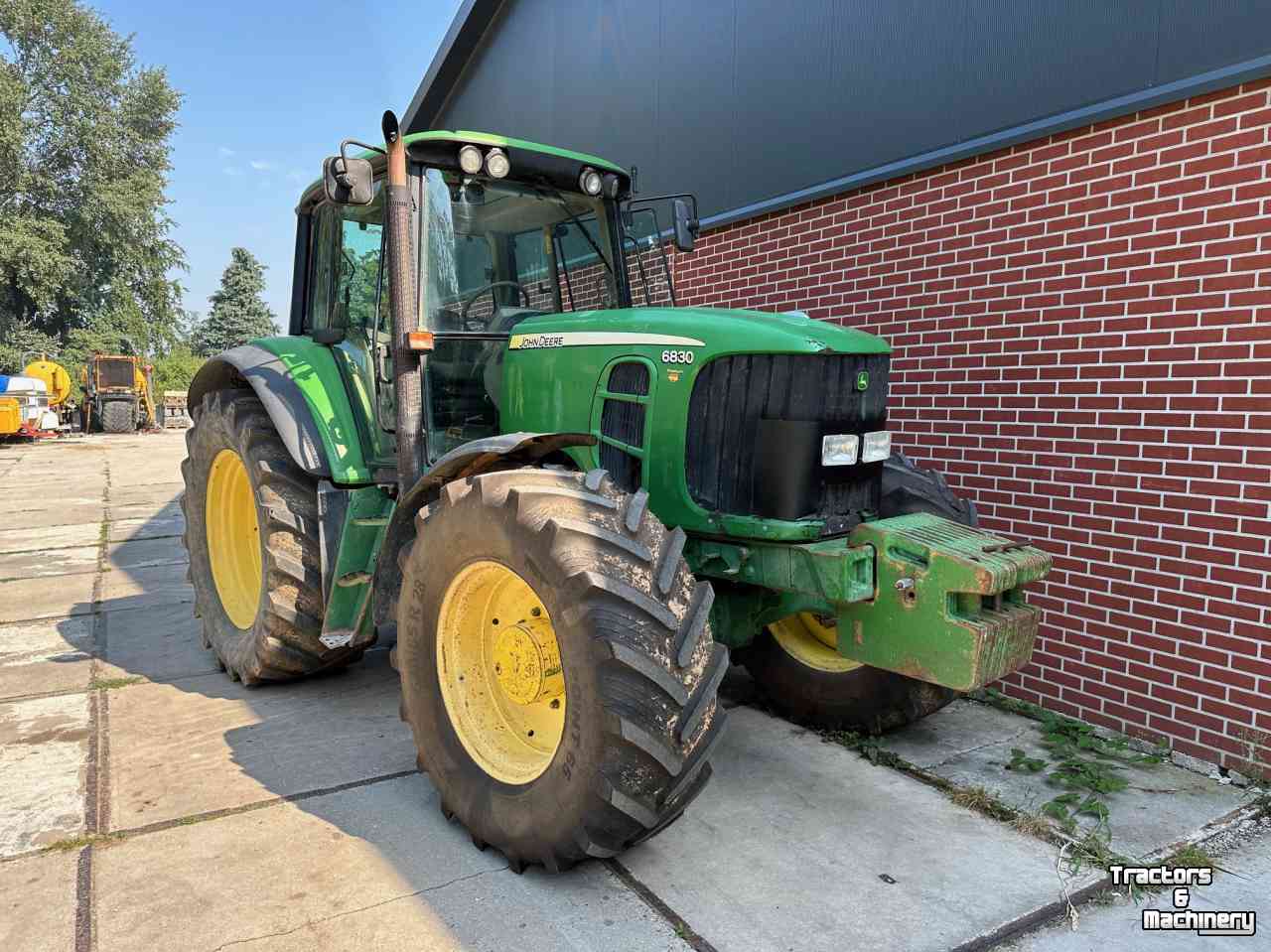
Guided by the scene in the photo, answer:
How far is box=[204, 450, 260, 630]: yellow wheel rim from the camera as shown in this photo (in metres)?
4.72

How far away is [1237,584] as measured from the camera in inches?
135

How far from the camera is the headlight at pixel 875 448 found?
10.7ft

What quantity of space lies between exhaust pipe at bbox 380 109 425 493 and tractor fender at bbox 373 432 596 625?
0.20 metres

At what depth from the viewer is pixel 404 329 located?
337cm

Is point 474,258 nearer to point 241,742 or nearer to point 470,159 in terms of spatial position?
point 470,159

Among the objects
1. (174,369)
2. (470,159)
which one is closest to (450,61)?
(470,159)

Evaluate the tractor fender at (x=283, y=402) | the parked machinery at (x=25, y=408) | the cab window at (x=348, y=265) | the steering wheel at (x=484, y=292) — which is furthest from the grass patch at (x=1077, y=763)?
the parked machinery at (x=25, y=408)

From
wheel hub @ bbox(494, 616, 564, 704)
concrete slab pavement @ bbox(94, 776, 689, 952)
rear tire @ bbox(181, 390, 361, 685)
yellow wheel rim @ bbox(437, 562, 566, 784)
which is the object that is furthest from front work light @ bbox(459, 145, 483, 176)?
concrete slab pavement @ bbox(94, 776, 689, 952)

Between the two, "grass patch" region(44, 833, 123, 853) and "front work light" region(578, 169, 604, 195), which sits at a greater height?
"front work light" region(578, 169, 604, 195)

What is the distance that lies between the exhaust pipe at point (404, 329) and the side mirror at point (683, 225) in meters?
1.30

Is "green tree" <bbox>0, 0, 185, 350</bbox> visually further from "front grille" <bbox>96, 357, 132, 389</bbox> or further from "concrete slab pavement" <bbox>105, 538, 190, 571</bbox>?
"concrete slab pavement" <bbox>105, 538, 190, 571</bbox>

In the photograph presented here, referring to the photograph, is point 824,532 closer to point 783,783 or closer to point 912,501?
point 912,501

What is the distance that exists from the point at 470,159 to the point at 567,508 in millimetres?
1750

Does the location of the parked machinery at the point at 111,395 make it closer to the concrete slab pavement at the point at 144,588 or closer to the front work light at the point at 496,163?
the concrete slab pavement at the point at 144,588
